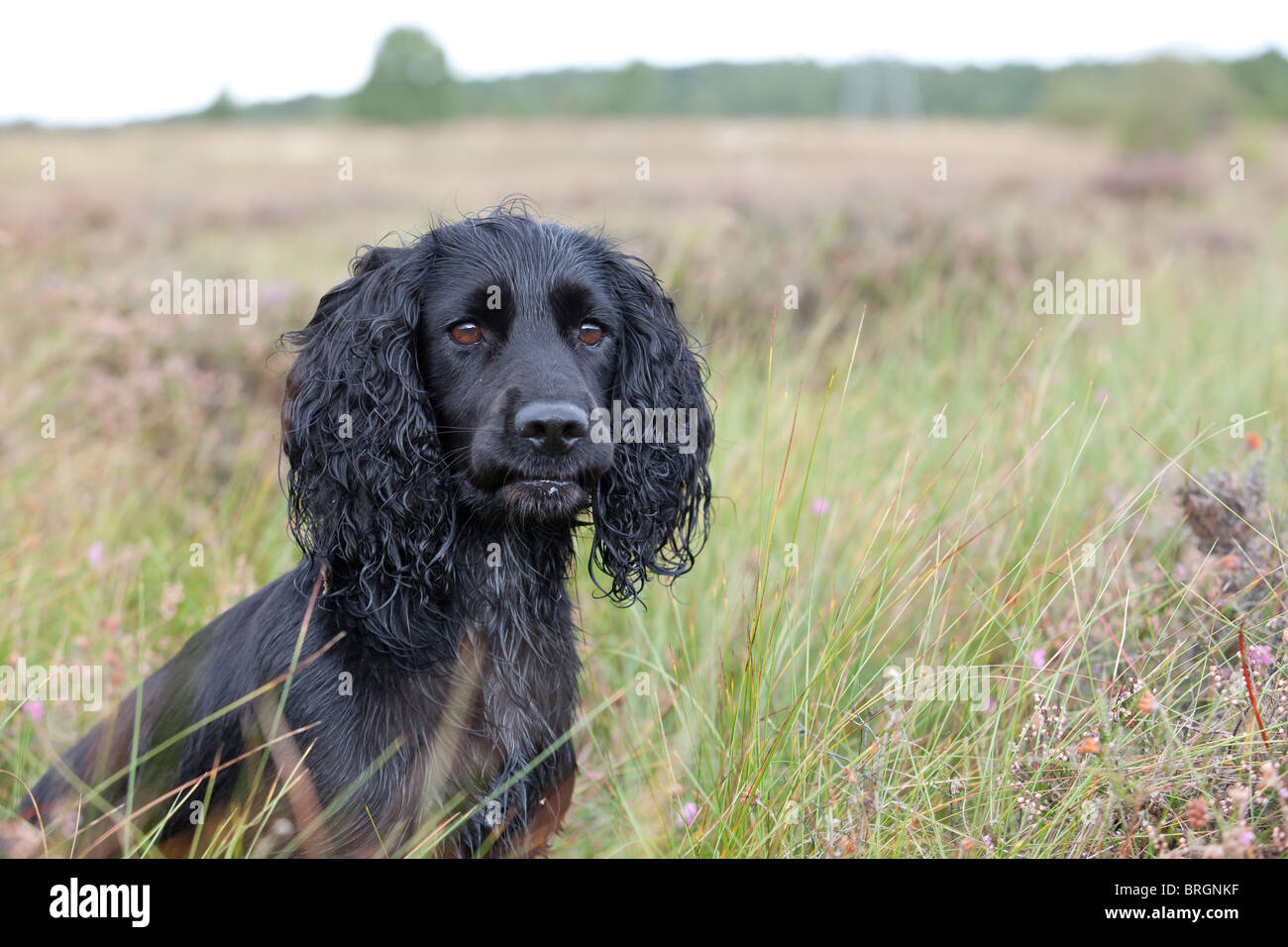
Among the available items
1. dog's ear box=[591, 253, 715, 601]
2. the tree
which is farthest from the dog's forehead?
the tree

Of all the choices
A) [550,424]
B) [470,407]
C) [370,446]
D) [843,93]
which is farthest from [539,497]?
[843,93]

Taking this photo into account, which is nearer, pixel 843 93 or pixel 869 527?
pixel 869 527

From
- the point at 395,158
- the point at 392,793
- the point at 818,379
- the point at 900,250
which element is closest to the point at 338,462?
the point at 392,793

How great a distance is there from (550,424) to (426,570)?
527 mm

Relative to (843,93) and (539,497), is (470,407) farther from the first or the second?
(843,93)

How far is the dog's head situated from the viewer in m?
2.37

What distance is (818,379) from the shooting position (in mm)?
5984

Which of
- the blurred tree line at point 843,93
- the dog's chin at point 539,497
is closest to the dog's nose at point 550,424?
the dog's chin at point 539,497

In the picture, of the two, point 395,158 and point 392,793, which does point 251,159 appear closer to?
point 395,158

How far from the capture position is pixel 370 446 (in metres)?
2.55

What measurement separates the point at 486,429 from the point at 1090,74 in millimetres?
43006

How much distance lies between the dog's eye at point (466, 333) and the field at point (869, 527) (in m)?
0.59

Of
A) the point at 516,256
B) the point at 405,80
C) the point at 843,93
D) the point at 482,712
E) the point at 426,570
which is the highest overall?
the point at 405,80

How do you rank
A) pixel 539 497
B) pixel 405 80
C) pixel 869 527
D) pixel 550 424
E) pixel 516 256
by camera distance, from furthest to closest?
pixel 405 80 < pixel 869 527 < pixel 516 256 < pixel 539 497 < pixel 550 424
